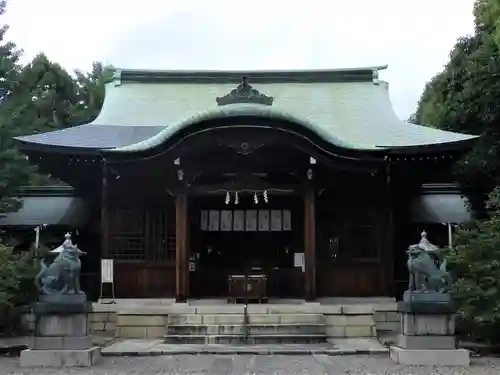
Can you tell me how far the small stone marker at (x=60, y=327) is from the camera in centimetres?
1006

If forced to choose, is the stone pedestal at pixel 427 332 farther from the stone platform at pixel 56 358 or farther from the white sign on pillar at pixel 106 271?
the white sign on pillar at pixel 106 271

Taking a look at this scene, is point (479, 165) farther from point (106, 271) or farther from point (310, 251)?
point (106, 271)

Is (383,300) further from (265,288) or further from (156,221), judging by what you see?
(156,221)

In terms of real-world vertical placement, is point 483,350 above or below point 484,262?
below

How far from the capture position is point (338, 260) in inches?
610

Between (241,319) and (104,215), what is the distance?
4.68 metres

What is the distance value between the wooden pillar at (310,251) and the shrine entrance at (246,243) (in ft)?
2.87

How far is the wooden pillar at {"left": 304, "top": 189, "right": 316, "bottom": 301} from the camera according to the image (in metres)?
14.3

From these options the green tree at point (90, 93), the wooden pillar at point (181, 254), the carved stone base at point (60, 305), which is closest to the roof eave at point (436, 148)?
the wooden pillar at point (181, 254)

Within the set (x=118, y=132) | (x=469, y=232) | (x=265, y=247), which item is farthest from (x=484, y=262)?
(x=118, y=132)

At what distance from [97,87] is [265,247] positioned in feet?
96.5

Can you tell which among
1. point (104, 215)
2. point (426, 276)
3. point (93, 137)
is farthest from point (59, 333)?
point (93, 137)

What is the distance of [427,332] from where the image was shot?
10.2 metres

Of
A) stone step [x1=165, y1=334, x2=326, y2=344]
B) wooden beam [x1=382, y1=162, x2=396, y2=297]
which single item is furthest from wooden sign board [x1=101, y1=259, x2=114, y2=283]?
wooden beam [x1=382, y1=162, x2=396, y2=297]
